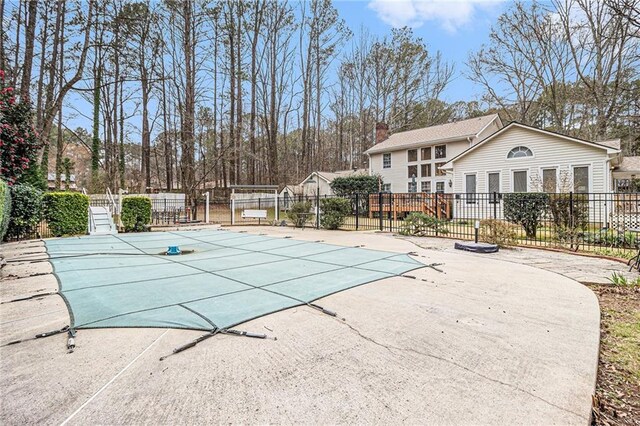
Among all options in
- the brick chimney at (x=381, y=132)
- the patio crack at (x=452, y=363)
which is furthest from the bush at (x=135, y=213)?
the brick chimney at (x=381, y=132)

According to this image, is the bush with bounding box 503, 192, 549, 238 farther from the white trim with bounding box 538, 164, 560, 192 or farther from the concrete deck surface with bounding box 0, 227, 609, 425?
the concrete deck surface with bounding box 0, 227, 609, 425

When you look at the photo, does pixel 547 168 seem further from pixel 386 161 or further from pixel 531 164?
pixel 386 161

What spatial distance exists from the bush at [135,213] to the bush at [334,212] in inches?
288

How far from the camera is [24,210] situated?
Result: 921cm

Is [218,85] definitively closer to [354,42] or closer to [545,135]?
[354,42]

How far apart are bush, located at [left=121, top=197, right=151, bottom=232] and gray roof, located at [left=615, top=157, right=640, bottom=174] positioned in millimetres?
21685

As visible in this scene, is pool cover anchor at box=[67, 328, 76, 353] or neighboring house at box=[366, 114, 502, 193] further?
neighboring house at box=[366, 114, 502, 193]

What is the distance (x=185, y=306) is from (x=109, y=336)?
0.76m

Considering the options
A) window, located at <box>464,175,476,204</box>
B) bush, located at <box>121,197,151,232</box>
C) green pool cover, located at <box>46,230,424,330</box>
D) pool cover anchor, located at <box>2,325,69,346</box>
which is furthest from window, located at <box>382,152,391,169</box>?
pool cover anchor, located at <box>2,325,69,346</box>

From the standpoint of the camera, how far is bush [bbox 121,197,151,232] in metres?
12.6

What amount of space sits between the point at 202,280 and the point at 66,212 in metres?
9.39

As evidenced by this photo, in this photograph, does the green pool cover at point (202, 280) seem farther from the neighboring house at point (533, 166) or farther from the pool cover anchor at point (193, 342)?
the neighboring house at point (533, 166)

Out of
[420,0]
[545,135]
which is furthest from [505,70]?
[420,0]

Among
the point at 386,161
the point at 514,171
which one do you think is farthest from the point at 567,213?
the point at 386,161
